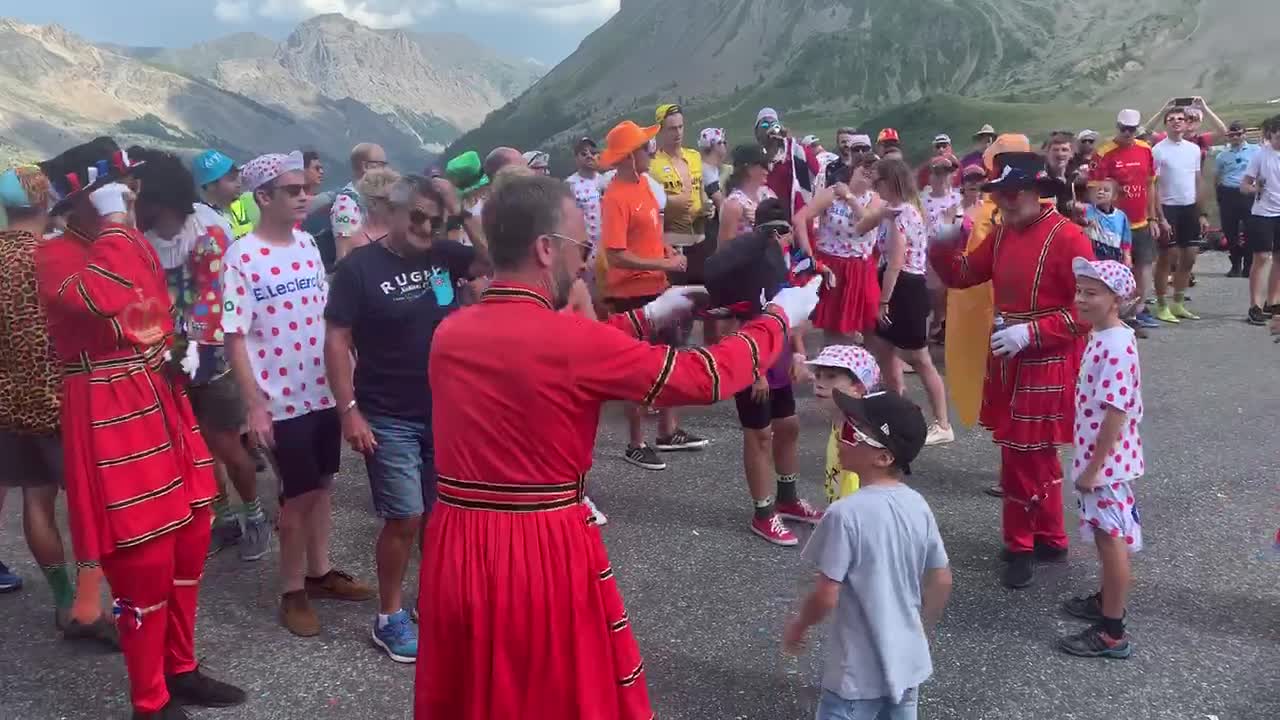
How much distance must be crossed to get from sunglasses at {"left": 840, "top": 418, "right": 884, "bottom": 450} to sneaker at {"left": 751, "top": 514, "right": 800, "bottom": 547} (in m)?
2.15

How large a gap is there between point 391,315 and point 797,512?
8.00ft

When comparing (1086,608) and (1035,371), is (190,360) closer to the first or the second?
(1035,371)

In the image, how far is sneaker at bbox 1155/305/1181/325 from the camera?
9.43m

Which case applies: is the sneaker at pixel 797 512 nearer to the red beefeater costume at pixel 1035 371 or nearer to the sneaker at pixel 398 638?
the red beefeater costume at pixel 1035 371

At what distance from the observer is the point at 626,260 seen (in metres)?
5.36

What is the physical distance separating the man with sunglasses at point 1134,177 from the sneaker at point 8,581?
28.9ft

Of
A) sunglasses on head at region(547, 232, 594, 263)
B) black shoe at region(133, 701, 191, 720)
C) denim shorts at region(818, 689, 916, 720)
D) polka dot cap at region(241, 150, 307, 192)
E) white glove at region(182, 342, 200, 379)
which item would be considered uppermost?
polka dot cap at region(241, 150, 307, 192)

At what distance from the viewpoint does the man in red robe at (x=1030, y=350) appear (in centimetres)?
389

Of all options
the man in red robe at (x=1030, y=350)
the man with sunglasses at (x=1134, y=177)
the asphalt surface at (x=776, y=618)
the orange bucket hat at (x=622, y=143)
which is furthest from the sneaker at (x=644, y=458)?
the man with sunglasses at (x=1134, y=177)

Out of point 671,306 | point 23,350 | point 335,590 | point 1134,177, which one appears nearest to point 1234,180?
point 1134,177

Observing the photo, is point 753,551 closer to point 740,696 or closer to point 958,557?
point 958,557

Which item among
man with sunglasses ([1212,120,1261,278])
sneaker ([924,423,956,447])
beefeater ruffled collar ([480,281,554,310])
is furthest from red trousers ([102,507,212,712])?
man with sunglasses ([1212,120,1261,278])

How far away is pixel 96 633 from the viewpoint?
12.4 ft

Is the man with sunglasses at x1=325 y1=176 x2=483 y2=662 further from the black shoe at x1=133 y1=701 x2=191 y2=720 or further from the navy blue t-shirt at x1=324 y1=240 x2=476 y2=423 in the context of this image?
the black shoe at x1=133 y1=701 x2=191 y2=720
